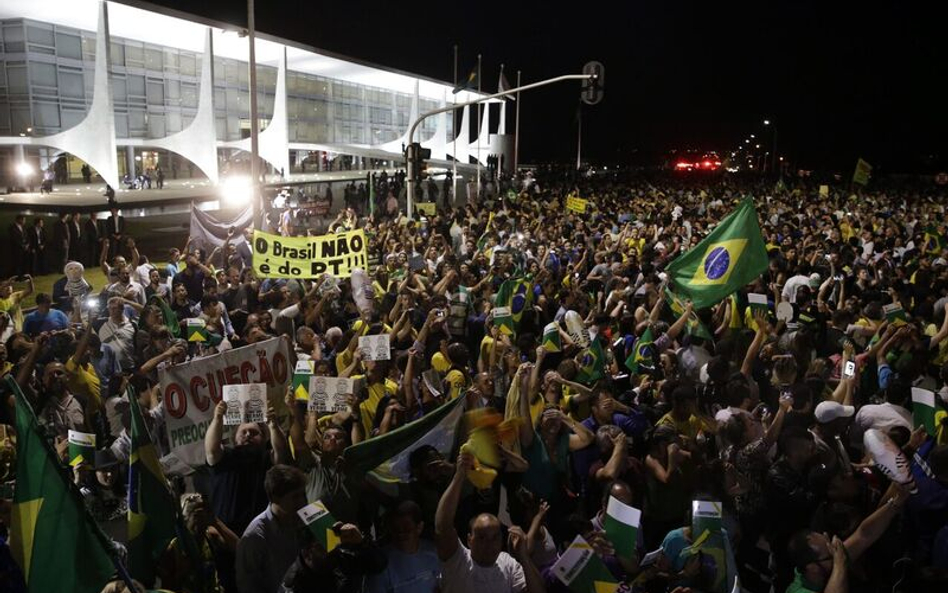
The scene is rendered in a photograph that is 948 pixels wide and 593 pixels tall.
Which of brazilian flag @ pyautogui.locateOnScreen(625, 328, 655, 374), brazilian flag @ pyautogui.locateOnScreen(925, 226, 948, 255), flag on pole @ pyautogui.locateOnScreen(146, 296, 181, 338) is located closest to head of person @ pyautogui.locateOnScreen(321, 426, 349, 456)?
brazilian flag @ pyautogui.locateOnScreen(625, 328, 655, 374)

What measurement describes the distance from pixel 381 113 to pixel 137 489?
65.1m

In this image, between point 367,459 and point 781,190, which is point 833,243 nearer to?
point 367,459

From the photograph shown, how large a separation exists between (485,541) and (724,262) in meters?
5.64

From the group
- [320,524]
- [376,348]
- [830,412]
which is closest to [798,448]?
[830,412]

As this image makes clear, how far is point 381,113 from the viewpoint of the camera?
67.0 metres

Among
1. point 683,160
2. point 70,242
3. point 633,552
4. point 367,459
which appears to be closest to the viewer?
point 633,552

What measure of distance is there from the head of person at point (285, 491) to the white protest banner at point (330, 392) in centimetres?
140

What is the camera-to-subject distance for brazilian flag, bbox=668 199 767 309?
8.78 meters

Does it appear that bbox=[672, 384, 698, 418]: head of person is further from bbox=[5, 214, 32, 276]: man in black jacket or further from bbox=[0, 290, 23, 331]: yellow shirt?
bbox=[5, 214, 32, 276]: man in black jacket

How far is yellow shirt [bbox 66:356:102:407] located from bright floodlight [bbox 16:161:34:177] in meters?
36.4

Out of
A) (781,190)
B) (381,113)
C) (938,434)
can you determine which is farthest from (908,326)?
(381,113)

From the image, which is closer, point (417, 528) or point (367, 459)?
point (417, 528)

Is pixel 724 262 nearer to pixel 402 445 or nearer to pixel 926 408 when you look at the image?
pixel 926 408

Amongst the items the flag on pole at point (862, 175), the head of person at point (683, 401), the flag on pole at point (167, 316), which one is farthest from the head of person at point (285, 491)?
the flag on pole at point (862, 175)
